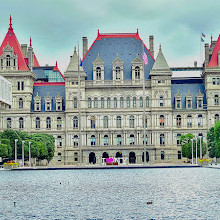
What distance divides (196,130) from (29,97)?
35077 mm

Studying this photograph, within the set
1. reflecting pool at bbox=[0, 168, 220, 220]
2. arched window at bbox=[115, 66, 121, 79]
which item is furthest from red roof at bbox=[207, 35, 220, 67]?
reflecting pool at bbox=[0, 168, 220, 220]

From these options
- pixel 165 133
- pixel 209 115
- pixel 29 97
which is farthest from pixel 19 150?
pixel 209 115

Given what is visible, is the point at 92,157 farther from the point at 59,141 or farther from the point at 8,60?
the point at 8,60

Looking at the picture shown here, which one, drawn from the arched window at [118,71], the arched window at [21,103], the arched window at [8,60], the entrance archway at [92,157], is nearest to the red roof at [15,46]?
the arched window at [8,60]

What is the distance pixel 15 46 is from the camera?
13488 centimetres

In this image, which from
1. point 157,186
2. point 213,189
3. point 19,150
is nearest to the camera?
point 213,189

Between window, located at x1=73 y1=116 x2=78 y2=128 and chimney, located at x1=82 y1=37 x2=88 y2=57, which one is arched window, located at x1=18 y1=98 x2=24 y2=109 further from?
chimney, located at x1=82 y1=37 x2=88 y2=57

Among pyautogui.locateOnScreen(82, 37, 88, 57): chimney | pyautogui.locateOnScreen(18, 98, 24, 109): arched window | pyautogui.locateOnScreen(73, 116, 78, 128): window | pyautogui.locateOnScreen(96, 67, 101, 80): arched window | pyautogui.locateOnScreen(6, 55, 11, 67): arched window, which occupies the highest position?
pyautogui.locateOnScreen(82, 37, 88, 57): chimney

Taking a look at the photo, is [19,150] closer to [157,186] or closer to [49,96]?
[49,96]

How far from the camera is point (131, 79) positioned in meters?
134

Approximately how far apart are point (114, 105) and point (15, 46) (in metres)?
23.8

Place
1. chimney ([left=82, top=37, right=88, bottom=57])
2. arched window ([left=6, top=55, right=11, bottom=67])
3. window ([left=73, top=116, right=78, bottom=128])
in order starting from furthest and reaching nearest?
chimney ([left=82, top=37, right=88, bottom=57]), window ([left=73, top=116, right=78, bottom=128]), arched window ([left=6, top=55, right=11, bottom=67])

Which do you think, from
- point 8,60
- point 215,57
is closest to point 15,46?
point 8,60

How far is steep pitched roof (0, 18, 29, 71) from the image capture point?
134 m
